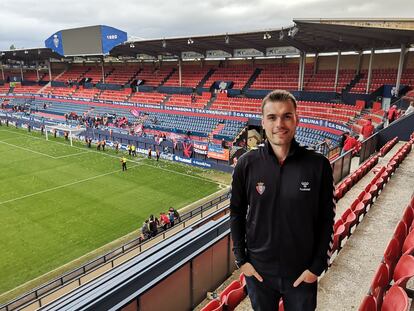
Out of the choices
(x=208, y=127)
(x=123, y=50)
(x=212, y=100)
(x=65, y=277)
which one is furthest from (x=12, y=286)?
(x=123, y=50)

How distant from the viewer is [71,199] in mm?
18438

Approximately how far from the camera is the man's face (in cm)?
243

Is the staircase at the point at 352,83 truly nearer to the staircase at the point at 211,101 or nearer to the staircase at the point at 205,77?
the staircase at the point at 211,101

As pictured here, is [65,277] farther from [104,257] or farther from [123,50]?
[123,50]

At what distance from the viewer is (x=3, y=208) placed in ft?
56.0

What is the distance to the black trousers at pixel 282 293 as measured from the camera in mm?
2547

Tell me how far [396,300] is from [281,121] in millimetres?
2139

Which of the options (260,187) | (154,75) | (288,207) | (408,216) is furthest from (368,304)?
(154,75)

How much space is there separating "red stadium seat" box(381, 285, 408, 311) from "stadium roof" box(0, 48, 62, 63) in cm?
5183

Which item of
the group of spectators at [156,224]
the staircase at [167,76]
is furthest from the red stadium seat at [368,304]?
the staircase at [167,76]

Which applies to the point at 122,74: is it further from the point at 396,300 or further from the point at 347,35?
the point at 396,300

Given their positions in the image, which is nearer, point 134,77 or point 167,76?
point 167,76

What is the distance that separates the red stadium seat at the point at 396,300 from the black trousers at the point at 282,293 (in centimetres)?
101

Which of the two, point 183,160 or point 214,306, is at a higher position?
point 214,306
